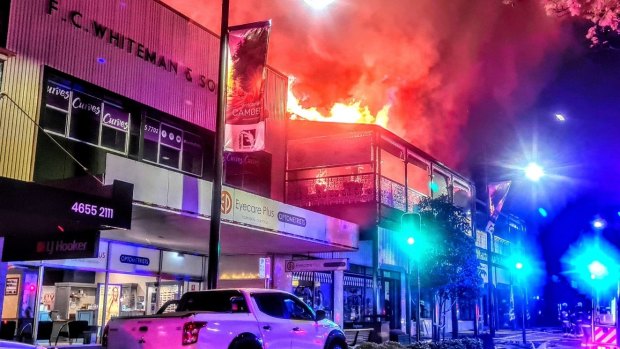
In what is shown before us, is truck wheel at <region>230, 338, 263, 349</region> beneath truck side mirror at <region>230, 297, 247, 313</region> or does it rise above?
beneath

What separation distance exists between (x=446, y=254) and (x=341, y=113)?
9.65m

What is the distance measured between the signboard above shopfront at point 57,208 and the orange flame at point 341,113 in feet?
54.2

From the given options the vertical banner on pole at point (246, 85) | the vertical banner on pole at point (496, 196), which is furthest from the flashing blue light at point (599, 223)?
the vertical banner on pole at point (496, 196)

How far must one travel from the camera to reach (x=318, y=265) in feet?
60.2

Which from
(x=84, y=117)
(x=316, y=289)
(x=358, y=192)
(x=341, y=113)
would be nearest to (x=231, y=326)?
(x=84, y=117)

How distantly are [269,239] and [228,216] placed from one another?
341 centimetres

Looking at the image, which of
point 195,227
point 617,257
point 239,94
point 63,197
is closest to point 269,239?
point 195,227

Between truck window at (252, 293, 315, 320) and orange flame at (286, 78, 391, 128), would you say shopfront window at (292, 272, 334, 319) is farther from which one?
truck window at (252, 293, 315, 320)

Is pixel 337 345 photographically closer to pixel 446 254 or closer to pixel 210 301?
pixel 210 301

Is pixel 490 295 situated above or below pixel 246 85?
below

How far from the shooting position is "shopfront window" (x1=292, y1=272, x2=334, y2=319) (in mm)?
23016

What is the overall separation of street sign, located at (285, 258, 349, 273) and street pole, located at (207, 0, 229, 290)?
230 inches

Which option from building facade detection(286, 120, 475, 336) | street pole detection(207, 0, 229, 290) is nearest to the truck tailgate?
street pole detection(207, 0, 229, 290)

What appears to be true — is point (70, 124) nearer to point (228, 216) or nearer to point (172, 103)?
point (172, 103)
